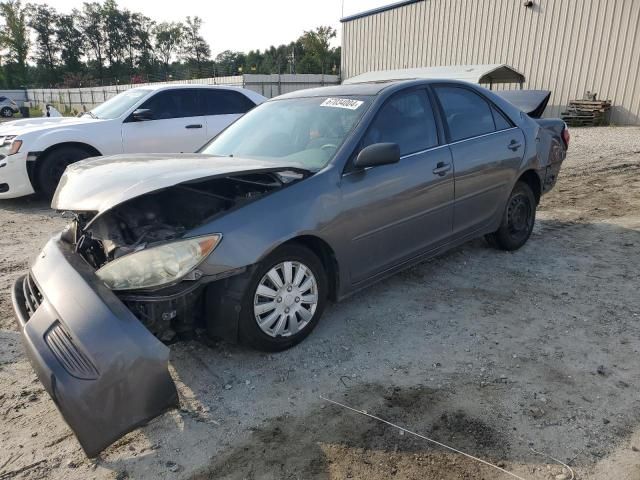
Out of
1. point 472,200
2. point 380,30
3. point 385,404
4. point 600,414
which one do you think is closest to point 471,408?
point 385,404

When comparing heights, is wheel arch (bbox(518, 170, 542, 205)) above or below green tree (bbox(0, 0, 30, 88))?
below

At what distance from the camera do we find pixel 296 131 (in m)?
3.83

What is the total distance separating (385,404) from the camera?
105 inches

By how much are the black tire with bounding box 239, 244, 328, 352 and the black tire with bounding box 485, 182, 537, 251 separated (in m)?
2.36

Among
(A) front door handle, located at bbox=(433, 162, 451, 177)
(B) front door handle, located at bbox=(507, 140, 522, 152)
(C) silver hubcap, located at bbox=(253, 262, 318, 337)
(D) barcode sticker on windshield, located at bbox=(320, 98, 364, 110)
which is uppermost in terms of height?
(D) barcode sticker on windshield, located at bbox=(320, 98, 364, 110)

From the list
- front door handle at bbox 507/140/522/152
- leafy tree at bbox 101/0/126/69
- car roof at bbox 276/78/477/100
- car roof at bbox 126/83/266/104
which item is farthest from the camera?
leafy tree at bbox 101/0/126/69

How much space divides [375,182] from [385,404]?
1516 mm

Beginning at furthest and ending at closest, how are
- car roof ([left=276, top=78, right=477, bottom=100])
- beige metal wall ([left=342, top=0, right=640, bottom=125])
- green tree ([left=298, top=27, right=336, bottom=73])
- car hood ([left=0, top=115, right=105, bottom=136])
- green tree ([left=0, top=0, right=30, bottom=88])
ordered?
1. green tree ([left=0, top=0, right=30, bottom=88])
2. green tree ([left=298, top=27, right=336, bottom=73])
3. beige metal wall ([left=342, top=0, right=640, bottom=125])
4. car hood ([left=0, top=115, right=105, bottom=136])
5. car roof ([left=276, top=78, right=477, bottom=100])

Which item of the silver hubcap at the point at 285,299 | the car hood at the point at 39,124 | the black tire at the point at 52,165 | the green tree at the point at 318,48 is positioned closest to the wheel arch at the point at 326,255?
the silver hubcap at the point at 285,299

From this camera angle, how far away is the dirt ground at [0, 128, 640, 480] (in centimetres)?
226

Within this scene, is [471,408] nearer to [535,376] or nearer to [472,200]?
[535,376]

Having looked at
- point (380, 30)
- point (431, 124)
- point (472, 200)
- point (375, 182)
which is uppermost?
point (380, 30)

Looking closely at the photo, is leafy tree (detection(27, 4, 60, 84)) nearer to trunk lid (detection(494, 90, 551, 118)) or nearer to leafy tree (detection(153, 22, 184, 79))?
leafy tree (detection(153, 22, 184, 79))

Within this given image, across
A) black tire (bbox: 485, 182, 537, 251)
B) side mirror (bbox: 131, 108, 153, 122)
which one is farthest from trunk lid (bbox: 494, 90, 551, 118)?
side mirror (bbox: 131, 108, 153, 122)
